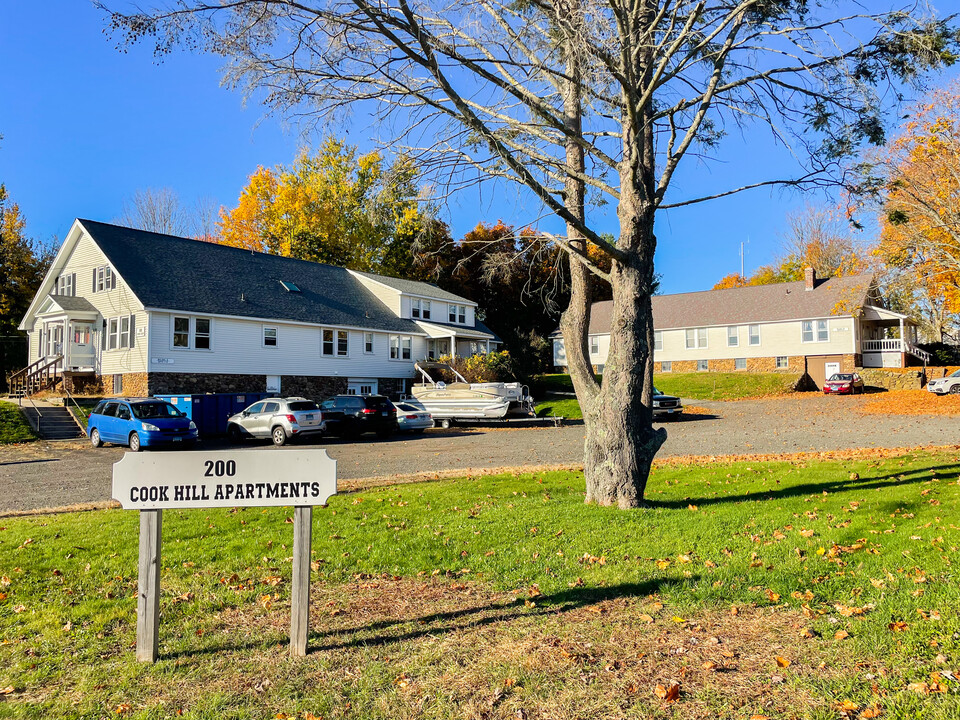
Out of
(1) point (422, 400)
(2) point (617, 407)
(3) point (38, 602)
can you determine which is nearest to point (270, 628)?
(3) point (38, 602)

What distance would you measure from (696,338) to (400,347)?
25.0 metres

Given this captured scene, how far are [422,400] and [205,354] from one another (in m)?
A: 9.99

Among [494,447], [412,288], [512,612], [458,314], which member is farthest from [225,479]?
[458,314]

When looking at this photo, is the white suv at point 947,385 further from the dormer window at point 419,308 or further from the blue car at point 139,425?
the blue car at point 139,425

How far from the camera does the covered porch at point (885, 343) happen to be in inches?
1820

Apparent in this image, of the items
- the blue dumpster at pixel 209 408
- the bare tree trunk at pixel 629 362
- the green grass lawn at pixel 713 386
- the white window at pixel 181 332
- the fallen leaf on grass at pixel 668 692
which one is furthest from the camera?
the green grass lawn at pixel 713 386

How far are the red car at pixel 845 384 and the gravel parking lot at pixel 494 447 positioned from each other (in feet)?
38.3

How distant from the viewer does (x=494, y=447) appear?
2033 cm

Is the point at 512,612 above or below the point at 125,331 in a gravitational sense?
below

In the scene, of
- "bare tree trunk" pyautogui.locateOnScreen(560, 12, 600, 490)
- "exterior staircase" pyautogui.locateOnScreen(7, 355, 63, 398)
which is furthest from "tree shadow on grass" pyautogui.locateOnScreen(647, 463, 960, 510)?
"exterior staircase" pyautogui.locateOnScreen(7, 355, 63, 398)

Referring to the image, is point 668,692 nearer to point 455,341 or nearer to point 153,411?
point 153,411

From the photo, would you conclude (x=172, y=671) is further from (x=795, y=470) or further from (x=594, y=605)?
(x=795, y=470)

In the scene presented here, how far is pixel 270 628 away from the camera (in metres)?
5.41

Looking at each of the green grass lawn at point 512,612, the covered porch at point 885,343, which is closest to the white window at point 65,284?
the green grass lawn at point 512,612
